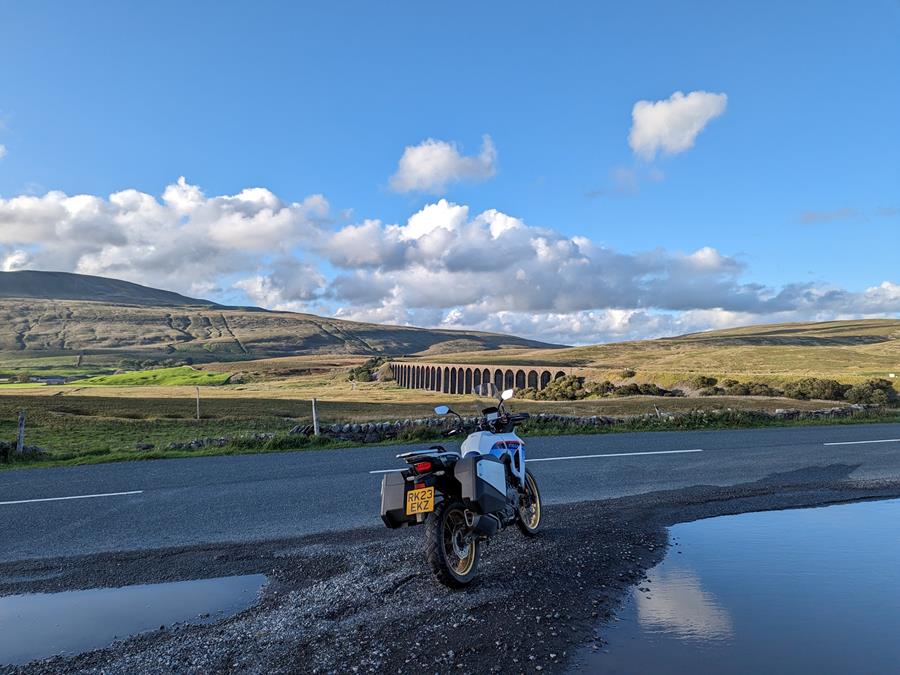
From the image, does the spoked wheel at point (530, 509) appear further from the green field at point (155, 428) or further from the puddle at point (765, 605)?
the green field at point (155, 428)

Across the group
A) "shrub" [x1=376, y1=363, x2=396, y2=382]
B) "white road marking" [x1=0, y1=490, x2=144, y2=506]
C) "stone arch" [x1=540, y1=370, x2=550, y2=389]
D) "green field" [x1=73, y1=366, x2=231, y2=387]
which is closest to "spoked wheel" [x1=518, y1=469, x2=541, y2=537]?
"white road marking" [x1=0, y1=490, x2=144, y2=506]

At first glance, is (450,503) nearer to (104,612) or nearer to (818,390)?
(104,612)

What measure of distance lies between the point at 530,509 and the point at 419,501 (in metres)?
2.05

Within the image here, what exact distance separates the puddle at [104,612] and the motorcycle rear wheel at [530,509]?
2685 mm

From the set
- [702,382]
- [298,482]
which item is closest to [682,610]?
[298,482]

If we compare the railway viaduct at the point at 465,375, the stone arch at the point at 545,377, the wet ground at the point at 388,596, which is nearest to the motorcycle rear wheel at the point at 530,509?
the wet ground at the point at 388,596

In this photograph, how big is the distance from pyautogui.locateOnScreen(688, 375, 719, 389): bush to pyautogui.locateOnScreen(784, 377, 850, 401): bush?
9815mm

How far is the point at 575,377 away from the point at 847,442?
152 ft

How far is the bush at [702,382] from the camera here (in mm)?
44662

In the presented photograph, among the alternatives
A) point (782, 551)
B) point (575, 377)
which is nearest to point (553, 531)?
point (782, 551)

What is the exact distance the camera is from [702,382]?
45.5 m

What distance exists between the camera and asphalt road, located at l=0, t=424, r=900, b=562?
7.95 meters

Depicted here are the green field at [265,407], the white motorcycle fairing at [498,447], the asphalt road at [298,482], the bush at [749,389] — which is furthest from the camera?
the bush at [749,389]

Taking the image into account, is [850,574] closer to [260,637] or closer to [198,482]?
[260,637]
